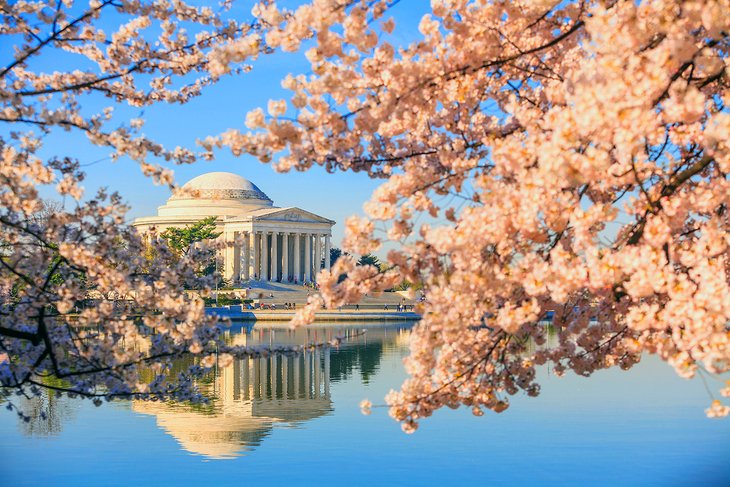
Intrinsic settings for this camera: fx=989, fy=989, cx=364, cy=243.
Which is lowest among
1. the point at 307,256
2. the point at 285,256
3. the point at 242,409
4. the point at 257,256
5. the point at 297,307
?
the point at 242,409

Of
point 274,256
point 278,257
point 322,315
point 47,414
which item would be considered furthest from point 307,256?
point 47,414

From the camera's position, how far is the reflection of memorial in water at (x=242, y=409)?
1902 centimetres

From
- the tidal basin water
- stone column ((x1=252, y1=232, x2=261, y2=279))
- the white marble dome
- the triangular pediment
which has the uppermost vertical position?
the white marble dome

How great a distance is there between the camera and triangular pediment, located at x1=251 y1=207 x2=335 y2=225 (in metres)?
104

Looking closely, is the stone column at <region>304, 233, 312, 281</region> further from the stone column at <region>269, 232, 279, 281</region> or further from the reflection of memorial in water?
the reflection of memorial in water

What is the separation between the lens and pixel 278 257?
109625 mm

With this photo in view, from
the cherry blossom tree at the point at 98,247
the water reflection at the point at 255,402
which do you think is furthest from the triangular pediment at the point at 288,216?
the cherry blossom tree at the point at 98,247

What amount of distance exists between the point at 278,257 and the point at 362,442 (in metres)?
91.8

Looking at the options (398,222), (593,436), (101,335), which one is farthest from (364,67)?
(593,436)

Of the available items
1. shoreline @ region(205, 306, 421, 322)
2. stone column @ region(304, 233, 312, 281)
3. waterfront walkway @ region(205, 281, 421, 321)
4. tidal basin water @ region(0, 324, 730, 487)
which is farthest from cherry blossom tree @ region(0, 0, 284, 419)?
stone column @ region(304, 233, 312, 281)

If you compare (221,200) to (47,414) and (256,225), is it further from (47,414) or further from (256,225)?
(47,414)

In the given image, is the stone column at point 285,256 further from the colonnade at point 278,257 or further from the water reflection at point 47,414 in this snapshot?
the water reflection at point 47,414

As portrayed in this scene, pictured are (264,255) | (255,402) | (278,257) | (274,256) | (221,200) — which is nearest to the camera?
(255,402)

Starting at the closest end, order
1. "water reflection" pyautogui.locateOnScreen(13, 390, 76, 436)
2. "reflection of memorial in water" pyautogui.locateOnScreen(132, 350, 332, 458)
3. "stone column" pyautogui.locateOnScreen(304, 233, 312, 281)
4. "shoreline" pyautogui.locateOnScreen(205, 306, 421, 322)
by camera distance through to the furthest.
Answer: "reflection of memorial in water" pyautogui.locateOnScreen(132, 350, 332, 458) < "water reflection" pyautogui.locateOnScreen(13, 390, 76, 436) < "shoreline" pyautogui.locateOnScreen(205, 306, 421, 322) < "stone column" pyautogui.locateOnScreen(304, 233, 312, 281)
